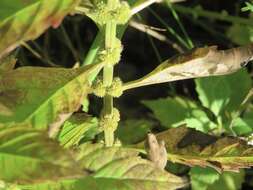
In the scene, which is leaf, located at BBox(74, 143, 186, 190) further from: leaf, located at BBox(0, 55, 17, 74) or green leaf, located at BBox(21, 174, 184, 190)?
leaf, located at BBox(0, 55, 17, 74)

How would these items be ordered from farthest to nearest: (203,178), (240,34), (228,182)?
(240,34) < (228,182) < (203,178)

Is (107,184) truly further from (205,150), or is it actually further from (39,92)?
(205,150)

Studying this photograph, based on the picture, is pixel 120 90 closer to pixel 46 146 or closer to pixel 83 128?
pixel 83 128

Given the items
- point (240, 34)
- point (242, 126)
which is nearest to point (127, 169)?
point (242, 126)

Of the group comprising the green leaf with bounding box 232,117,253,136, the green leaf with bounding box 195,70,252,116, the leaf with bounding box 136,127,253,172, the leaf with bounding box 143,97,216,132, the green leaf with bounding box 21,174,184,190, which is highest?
the green leaf with bounding box 195,70,252,116

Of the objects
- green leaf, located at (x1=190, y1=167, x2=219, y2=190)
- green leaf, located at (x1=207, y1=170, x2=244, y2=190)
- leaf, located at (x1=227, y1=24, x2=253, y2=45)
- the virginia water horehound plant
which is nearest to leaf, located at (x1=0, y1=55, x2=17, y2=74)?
the virginia water horehound plant

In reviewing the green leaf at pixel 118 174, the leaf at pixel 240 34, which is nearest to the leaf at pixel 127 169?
the green leaf at pixel 118 174
